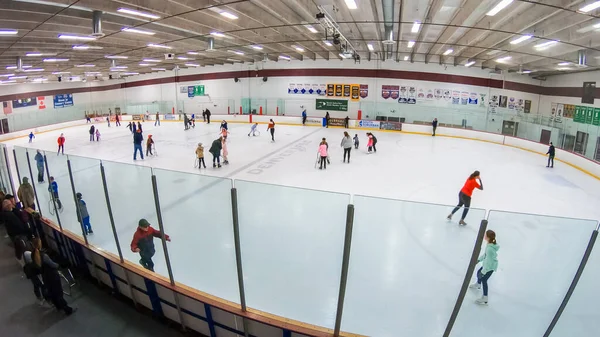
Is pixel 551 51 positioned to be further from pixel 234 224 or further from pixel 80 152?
pixel 80 152

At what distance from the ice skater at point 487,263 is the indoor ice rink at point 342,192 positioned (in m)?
0.04

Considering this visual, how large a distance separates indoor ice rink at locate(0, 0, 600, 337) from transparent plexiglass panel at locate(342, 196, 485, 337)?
0.07 feet

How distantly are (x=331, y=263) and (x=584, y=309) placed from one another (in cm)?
297

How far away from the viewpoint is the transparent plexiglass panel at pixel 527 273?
301 centimetres

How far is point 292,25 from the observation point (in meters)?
12.5

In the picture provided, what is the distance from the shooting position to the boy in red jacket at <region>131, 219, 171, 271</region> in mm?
4557

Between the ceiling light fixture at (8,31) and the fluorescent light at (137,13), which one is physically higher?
the fluorescent light at (137,13)

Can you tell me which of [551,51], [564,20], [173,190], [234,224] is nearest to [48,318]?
[173,190]

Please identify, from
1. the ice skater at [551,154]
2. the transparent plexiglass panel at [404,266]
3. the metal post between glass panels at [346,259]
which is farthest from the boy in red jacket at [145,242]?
the ice skater at [551,154]

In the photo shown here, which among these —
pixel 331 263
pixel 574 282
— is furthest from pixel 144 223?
pixel 574 282

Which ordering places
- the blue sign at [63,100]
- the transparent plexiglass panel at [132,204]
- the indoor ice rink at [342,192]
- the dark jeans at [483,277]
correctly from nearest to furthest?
the indoor ice rink at [342,192], the dark jeans at [483,277], the transparent plexiglass panel at [132,204], the blue sign at [63,100]

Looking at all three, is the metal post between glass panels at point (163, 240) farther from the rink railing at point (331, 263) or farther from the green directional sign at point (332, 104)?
the green directional sign at point (332, 104)

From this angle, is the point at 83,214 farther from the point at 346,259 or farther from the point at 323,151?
the point at 323,151

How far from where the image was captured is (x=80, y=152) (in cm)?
1705
